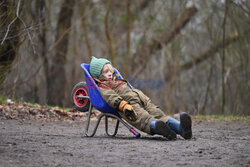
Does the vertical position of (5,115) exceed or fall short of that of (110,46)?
it falls short

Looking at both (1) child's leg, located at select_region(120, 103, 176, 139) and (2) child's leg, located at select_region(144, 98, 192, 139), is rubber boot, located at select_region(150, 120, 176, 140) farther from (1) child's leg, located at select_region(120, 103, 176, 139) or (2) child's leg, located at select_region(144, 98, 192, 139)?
(2) child's leg, located at select_region(144, 98, 192, 139)

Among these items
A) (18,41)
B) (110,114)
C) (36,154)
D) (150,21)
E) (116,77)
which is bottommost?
(36,154)

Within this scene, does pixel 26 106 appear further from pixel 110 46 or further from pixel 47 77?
pixel 47 77

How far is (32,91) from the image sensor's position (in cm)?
1217

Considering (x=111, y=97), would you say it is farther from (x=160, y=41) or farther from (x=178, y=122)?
(x=160, y=41)

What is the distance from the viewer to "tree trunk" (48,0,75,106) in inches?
646

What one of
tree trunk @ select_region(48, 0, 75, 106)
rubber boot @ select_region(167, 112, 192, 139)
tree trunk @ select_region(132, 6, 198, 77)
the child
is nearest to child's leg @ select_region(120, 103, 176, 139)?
the child

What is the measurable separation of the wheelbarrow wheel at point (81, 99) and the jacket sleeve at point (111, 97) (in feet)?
1.73

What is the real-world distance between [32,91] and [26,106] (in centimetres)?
337

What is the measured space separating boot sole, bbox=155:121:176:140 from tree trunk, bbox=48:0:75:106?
11.8 meters

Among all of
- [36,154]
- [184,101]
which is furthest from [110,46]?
[36,154]

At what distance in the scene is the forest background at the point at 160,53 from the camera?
38.3ft

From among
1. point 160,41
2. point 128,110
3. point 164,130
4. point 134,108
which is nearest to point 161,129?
point 164,130

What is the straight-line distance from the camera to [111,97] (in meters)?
5.14
